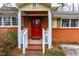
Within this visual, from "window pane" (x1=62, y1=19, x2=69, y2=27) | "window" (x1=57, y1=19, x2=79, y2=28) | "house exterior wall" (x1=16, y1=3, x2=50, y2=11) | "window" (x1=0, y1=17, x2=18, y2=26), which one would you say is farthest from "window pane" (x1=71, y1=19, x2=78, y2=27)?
"window" (x1=0, y1=17, x2=18, y2=26)

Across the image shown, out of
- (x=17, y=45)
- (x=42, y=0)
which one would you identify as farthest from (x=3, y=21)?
(x=42, y=0)

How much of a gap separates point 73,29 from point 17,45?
86.9 inches

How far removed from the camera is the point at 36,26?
7.54 metres

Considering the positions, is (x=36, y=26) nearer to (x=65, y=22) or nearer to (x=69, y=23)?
(x=65, y=22)

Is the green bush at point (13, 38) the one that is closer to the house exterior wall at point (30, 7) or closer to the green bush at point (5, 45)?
the green bush at point (5, 45)

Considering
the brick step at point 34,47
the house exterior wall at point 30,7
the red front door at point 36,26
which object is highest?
the house exterior wall at point 30,7

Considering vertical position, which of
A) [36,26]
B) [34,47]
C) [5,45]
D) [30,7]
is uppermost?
[30,7]

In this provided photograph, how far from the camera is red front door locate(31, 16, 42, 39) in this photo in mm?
7405

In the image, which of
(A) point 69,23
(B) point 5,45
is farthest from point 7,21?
(B) point 5,45

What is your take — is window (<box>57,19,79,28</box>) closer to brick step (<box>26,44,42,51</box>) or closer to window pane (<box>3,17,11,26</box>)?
A: brick step (<box>26,44,42,51</box>)

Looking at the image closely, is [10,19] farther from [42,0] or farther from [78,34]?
[42,0]

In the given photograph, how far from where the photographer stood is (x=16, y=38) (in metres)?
6.32

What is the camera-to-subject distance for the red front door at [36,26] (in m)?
7.41

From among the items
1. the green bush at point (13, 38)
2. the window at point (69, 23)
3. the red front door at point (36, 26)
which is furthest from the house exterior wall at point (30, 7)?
the window at point (69, 23)
